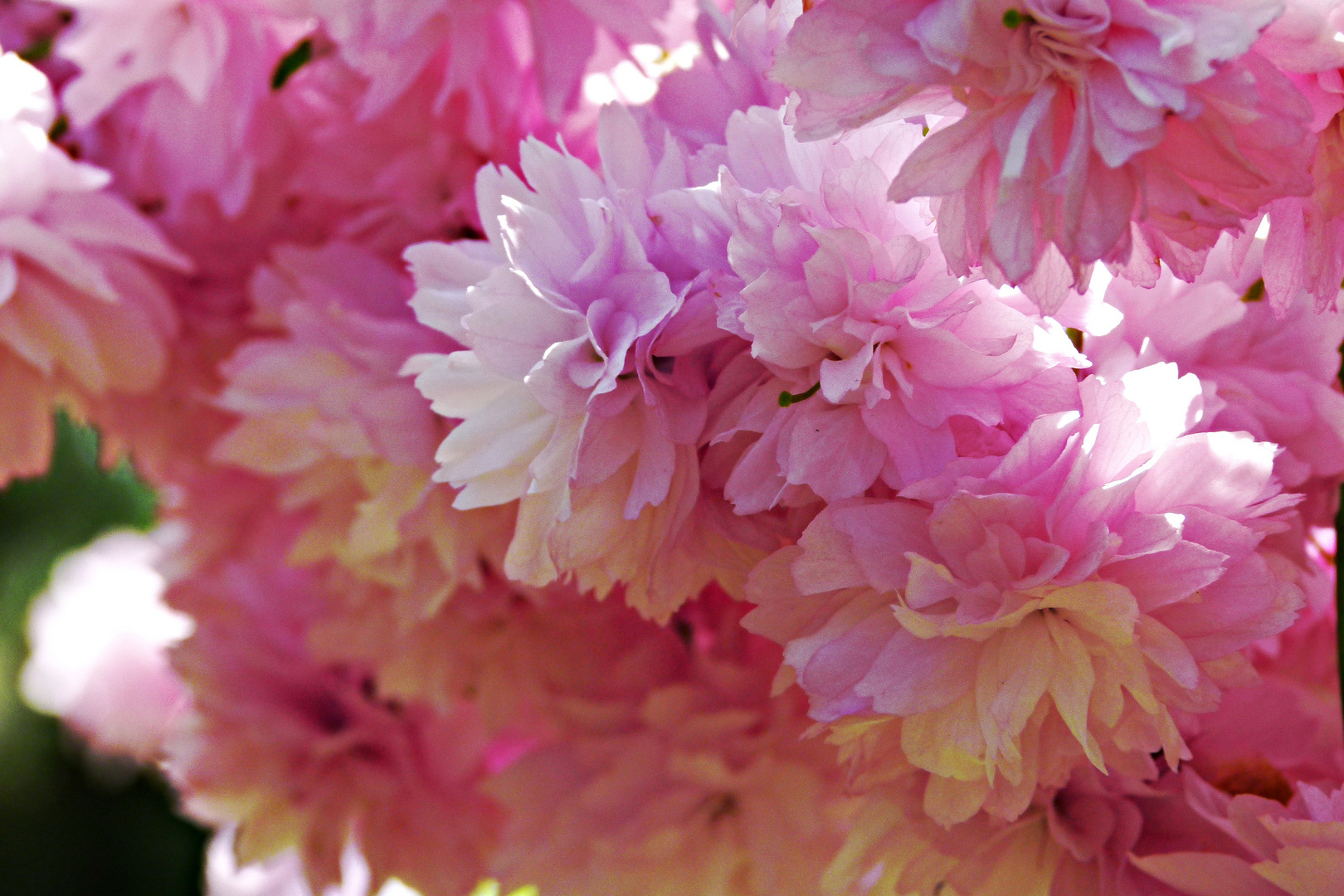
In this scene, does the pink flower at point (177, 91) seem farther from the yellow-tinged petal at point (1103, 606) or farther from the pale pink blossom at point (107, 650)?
the pale pink blossom at point (107, 650)

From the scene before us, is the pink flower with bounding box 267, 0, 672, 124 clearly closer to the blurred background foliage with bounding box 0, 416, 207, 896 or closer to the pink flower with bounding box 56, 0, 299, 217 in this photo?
the pink flower with bounding box 56, 0, 299, 217

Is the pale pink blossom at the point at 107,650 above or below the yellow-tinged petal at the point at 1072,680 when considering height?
below

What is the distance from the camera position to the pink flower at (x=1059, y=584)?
269mm

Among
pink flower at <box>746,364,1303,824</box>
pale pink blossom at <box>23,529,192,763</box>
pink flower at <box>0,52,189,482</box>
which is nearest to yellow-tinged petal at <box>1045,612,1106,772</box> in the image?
pink flower at <box>746,364,1303,824</box>

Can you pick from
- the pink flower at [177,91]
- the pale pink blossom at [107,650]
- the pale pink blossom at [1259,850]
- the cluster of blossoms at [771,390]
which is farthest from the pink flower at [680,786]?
the pale pink blossom at [107,650]

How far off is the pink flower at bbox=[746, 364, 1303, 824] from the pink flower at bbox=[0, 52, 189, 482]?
30 centimetres

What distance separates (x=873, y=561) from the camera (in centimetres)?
28

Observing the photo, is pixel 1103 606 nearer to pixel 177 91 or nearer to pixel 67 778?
pixel 177 91

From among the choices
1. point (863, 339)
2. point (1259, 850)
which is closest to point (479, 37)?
point (863, 339)

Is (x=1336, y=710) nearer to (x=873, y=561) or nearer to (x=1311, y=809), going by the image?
(x=1311, y=809)

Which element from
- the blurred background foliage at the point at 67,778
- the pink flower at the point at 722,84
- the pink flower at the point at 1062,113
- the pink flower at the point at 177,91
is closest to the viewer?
the pink flower at the point at 1062,113

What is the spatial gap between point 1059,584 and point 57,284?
0.39 metres

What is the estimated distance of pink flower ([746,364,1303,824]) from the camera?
269 millimetres

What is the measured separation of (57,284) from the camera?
18.3 inches
